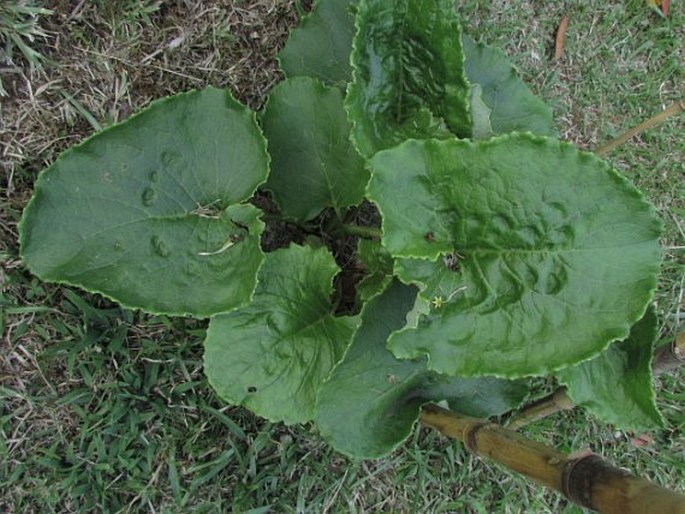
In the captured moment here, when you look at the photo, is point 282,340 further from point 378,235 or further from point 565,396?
point 565,396

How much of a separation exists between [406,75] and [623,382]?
0.87 meters

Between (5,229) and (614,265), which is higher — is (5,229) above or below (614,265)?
below

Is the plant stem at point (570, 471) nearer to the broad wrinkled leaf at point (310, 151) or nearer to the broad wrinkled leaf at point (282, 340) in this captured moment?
the broad wrinkled leaf at point (282, 340)

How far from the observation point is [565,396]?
1.91m

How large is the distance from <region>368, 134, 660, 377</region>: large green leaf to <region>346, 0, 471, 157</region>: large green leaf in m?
0.20

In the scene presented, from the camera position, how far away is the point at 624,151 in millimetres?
2643

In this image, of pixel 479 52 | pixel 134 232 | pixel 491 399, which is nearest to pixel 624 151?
pixel 479 52

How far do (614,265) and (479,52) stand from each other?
29.8 inches

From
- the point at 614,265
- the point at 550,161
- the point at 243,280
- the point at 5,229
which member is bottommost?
the point at 5,229

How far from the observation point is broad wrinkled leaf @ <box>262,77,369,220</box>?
6.31 ft

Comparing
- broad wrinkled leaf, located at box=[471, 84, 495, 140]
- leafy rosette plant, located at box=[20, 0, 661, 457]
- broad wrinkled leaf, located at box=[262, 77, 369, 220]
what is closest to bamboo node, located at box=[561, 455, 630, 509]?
leafy rosette plant, located at box=[20, 0, 661, 457]

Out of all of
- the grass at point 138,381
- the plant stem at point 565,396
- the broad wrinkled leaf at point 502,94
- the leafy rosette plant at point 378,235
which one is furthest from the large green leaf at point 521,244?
the grass at point 138,381

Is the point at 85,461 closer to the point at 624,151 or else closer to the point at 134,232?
the point at 134,232

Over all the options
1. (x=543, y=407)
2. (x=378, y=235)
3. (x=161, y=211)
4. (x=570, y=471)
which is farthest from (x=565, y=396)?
(x=161, y=211)
